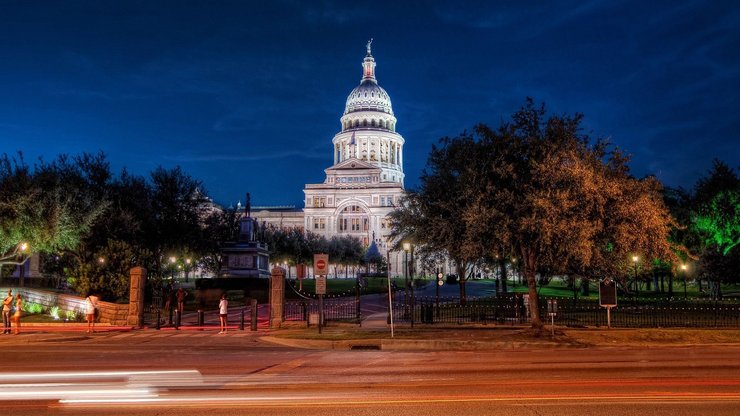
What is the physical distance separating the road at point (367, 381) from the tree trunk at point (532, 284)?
4.91 metres

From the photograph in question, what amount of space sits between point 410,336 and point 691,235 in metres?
38.6

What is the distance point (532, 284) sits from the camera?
86.8ft

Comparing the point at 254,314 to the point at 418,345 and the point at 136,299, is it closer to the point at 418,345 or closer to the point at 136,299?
the point at 136,299

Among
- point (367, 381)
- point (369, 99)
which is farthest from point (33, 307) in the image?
point (369, 99)

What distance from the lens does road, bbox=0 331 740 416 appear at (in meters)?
10.2

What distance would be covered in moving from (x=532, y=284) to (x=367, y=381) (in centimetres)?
1486

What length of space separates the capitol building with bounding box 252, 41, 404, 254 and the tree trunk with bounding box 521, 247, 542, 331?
10881 cm

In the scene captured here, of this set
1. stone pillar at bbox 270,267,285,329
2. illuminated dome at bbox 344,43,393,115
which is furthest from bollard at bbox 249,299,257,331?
illuminated dome at bbox 344,43,393,115

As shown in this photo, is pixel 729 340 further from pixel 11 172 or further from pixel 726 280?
pixel 11 172

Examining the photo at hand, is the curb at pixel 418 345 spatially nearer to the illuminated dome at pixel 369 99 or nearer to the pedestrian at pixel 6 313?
the pedestrian at pixel 6 313

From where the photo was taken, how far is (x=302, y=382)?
43.2 ft

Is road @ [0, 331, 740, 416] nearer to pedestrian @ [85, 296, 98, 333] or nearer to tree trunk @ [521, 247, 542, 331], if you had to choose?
tree trunk @ [521, 247, 542, 331]

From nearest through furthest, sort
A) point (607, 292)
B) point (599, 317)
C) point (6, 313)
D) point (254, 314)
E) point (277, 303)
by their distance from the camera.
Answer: point (607, 292) → point (6, 313) → point (254, 314) → point (277, 303) → point (599, 317)

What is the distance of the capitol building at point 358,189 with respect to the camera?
485 ft
